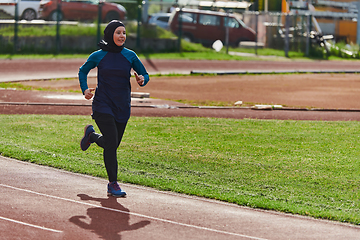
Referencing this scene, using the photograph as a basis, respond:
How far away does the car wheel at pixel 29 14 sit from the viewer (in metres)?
29.4

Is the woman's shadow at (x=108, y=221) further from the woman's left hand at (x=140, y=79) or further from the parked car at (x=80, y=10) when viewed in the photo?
the parked car at (x=80, y=10)

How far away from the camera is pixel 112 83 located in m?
6.71

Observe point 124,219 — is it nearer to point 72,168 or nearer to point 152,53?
point 72,168

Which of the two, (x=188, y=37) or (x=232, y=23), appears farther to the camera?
(x=232, y=23)

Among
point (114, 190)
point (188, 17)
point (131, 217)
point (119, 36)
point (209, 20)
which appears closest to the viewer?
point (131, 217)

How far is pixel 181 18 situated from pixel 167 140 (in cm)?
2205

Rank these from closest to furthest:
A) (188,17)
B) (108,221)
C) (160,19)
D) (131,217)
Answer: (108,221) < (131,217) < (188,17) < (160,19)

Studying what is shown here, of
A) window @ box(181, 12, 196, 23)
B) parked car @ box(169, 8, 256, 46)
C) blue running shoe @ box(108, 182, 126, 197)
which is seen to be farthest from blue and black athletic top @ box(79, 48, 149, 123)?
parked car @ box(169, 8, 256, 46)

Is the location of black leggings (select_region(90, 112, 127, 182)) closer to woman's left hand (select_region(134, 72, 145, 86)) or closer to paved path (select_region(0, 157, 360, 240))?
paved path (select_region(0, 157, 360, 240))

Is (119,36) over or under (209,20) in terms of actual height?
under

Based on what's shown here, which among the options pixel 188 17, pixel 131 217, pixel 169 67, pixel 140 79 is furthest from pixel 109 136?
pixel 188 17

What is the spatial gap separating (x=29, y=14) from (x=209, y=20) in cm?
1006

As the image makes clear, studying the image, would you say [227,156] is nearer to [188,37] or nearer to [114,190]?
[114,190]

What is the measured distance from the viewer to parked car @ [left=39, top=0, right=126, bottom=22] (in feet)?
97.2
